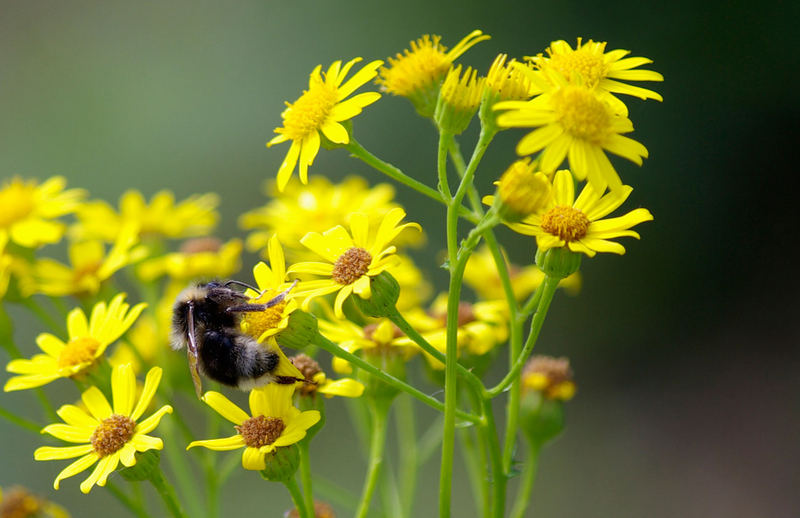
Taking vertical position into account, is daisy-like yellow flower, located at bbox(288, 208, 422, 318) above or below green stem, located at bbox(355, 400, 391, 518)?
above

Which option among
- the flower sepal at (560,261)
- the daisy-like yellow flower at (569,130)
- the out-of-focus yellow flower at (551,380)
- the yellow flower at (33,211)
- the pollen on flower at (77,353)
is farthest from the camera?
the yellow flower at (33,211)

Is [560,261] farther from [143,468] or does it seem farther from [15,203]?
[15,203]

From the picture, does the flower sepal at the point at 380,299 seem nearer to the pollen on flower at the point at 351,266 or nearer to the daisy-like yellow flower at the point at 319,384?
the pollen on flower at the point at 351,266

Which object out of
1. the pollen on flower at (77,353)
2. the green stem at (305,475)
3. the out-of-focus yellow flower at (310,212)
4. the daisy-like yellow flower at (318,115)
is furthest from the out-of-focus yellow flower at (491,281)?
the pollen on flower at (77,353)

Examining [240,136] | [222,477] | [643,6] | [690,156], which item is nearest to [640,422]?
[690,156]

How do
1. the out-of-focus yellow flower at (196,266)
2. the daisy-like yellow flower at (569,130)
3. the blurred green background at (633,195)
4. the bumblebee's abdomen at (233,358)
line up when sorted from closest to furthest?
1. the daisy-like yellow flower at (569,130)
2. the bumblebee's abdomen at (233,358)
3. the out-of-focus yellow flower at (196,266)
4. the blurred green background at (633,195)

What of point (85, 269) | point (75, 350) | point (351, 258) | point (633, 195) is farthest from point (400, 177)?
point (633, 195)

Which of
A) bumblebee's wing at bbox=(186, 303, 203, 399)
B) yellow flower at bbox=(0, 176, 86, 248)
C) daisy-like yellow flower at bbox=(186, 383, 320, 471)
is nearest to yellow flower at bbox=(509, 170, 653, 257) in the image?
daisy-like yellow flower at bbox=(186, 383, 320, 471)

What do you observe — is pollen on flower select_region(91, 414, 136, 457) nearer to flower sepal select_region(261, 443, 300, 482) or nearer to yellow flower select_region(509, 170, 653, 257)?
flower sepal select_region(261, 443, 300, 482)
